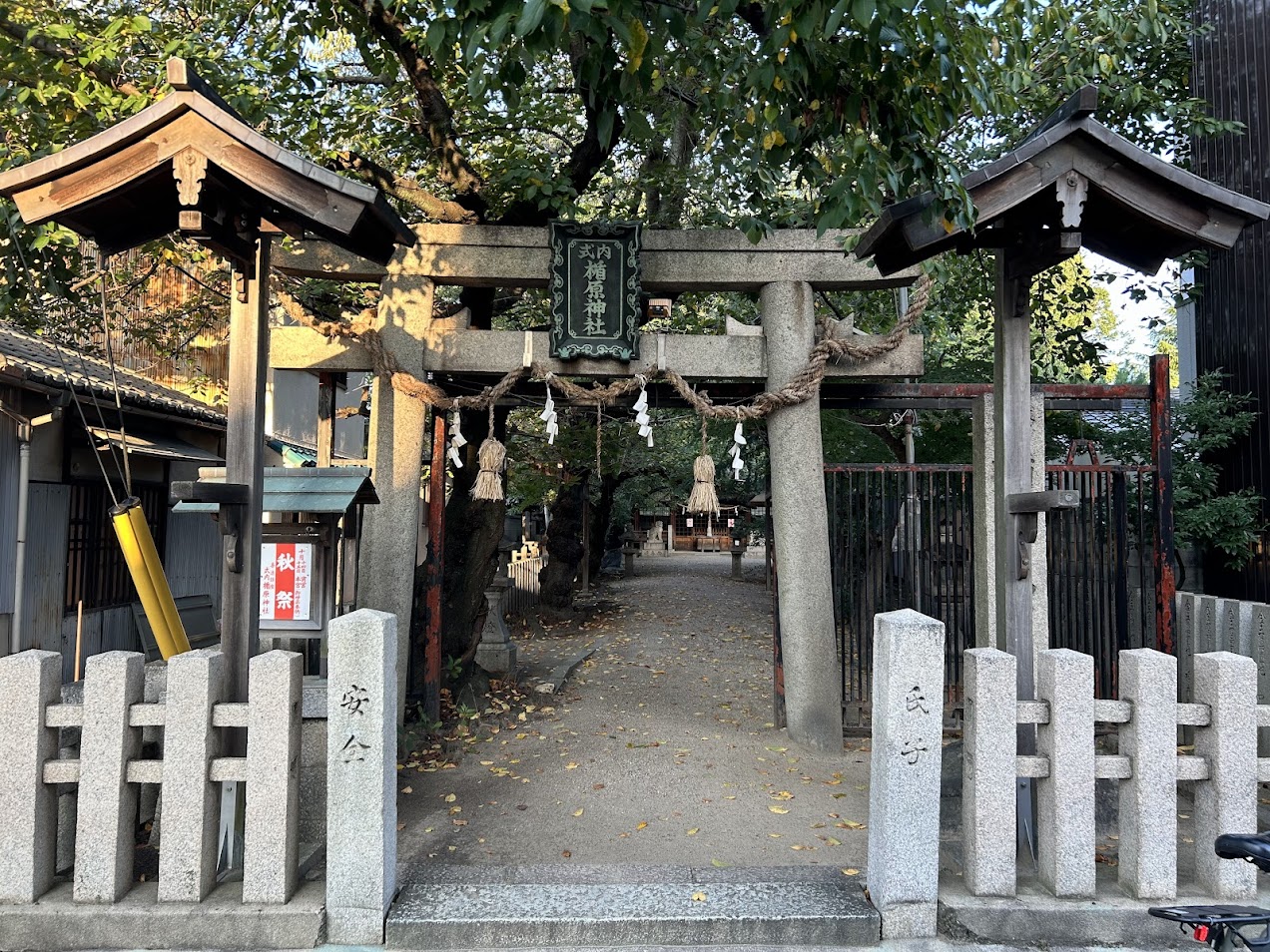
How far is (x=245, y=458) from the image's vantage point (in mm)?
4969

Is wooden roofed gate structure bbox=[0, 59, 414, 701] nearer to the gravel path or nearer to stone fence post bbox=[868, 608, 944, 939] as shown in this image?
the gravel path

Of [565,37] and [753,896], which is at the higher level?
[565,37]

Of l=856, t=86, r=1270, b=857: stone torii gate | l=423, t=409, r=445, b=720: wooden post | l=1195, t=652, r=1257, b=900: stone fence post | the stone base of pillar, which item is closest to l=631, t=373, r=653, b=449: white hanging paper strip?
l=423, t=409, r=445, b=720: wooden post

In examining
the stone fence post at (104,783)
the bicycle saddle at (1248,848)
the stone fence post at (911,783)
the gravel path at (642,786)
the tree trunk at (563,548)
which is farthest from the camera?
the tree trunk at (563,548)

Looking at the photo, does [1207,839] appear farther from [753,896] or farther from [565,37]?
[565,37]

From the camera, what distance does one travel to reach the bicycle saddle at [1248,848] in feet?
10.9

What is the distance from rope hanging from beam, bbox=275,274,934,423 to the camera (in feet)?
24.7

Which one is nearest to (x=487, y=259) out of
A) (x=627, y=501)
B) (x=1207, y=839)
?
(x=1207, y=839)

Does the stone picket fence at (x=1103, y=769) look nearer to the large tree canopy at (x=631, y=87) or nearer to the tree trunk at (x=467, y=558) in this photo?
the large tree canopy at (x=631, y=87)

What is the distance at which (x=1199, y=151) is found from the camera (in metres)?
11.8

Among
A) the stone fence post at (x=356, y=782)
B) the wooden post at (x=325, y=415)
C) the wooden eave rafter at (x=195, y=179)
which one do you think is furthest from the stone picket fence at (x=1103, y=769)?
the wooden post at (x=325, y=415)

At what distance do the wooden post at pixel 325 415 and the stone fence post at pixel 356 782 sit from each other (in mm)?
4824

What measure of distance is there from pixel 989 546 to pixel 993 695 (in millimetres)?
3385

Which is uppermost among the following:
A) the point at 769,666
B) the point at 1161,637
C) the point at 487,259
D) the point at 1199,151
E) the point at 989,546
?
the point at 1199,151
